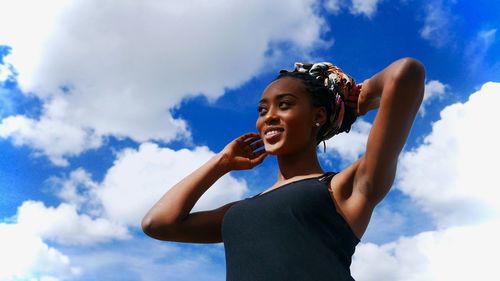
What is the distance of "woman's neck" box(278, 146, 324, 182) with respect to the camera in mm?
3881

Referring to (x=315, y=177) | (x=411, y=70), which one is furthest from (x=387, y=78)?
(x=315, y=177)

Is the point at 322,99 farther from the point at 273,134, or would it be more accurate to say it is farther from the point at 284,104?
the point at 273,134

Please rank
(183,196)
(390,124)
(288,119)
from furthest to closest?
1. (183,196)
2. (288,119)
3. (390,124)

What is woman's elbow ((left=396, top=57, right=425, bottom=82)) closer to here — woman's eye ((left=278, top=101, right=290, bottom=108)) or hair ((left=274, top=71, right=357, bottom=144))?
hair ((left=274, top=71, right=357, bottom=144))

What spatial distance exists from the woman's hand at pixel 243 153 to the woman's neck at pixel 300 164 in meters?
0.59

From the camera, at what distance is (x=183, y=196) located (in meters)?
4.36

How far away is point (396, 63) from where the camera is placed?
3.33 m

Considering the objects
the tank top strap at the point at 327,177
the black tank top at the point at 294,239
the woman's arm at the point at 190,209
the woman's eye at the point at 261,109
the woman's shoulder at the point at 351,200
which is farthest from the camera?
the woman's arm at the point at 190,209

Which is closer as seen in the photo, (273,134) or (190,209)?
(273,134)

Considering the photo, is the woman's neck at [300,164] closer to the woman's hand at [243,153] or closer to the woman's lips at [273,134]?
the woman's lips at [273,134]

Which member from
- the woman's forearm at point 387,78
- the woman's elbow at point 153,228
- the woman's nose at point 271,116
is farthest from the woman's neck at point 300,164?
the woman's elbow at point 153,228

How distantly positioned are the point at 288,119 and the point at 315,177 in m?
0.45

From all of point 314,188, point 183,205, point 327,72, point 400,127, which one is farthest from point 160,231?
point 400,127

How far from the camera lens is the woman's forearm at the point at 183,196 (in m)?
4.32
